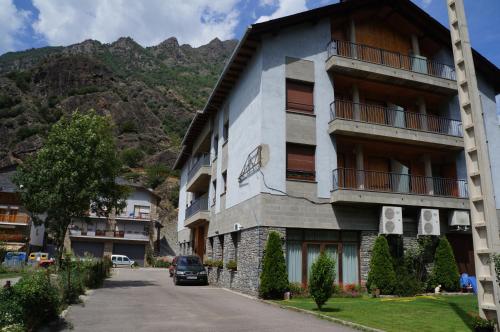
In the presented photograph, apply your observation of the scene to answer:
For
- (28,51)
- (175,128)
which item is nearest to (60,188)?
(175,128)

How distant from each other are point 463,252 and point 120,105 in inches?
3745

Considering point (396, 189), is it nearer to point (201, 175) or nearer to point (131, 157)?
point (201, 175)

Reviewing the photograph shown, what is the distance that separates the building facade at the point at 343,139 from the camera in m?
18.5

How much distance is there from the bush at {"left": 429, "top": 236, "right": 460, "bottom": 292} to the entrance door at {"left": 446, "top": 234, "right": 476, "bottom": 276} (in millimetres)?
1724

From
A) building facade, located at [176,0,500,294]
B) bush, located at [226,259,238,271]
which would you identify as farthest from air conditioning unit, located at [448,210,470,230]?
bush, located at [226,259,238,271]

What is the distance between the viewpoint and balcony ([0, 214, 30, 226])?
51.3 m

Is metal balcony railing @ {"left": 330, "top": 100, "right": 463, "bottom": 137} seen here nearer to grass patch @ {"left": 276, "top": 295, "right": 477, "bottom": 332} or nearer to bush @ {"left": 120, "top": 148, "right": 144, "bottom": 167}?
grass patch @ {"left": 276, "top": 295, "right": 477, "bottom": 332}

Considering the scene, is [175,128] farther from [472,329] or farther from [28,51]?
[472,329]

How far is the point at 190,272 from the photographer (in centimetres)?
2455

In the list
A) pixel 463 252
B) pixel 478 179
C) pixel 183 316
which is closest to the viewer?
pixel 478 179

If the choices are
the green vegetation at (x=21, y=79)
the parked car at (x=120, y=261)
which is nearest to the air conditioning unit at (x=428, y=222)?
the parked car at (x=120, y=261)

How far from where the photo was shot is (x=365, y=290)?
18453 mm

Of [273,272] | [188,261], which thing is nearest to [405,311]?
[273,272]

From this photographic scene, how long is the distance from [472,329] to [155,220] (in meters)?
57.1
